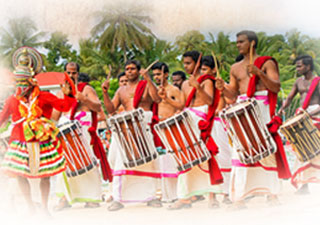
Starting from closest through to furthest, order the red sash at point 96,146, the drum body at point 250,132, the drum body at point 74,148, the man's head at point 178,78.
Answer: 1. the drum body at point 250,132
2. the drum body at point 74,148
3. the red sash at point 96,146
4. the man's head at point 178,78

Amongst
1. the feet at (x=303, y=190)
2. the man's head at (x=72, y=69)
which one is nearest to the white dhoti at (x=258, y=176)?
the feet at (x=303, y=190)

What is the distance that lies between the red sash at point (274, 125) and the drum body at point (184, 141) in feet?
2.97

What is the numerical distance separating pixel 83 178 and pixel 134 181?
82cm

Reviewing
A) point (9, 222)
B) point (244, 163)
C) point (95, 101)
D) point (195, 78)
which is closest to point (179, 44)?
point (195, 78)

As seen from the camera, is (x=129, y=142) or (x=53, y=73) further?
(x=53, y=73)

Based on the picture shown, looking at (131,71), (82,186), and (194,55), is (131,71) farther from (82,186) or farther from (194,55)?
(82,186)

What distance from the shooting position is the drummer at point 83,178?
7.09 meters

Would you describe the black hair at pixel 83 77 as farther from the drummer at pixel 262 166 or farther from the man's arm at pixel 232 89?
the drummer at pixel 262 166

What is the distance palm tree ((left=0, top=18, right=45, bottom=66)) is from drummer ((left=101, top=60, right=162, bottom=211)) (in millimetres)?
1561

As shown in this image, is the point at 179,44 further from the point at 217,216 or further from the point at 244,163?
the point at 217,216

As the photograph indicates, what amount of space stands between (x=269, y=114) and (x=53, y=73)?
346 cm

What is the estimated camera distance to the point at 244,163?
605cm

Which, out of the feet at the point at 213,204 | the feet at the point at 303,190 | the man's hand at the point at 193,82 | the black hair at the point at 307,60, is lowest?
the feet at the point at 303,190

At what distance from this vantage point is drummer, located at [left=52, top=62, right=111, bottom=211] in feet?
23.2
